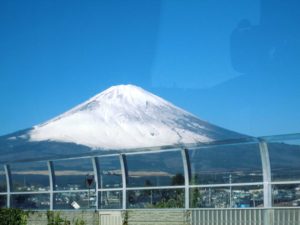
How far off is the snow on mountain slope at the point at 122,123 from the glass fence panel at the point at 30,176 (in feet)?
121

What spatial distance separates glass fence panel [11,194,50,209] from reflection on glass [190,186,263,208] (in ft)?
14.6

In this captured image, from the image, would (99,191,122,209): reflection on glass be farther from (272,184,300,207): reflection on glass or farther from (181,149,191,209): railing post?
(272,184,300,207): reflection on glass

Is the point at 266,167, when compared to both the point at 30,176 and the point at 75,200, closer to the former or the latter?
the point at 75,200

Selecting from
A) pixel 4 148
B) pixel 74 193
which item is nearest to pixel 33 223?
pixel 74 193

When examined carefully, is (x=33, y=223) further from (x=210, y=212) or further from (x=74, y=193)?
(x=210, y=212)

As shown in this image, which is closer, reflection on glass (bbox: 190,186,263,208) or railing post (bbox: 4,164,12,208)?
reflection on glass (bbox: 190,186,263,208)

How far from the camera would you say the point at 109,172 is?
1390 cm

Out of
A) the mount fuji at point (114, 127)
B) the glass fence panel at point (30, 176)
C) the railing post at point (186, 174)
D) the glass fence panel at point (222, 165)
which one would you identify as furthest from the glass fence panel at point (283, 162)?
the mount fuji at point (114, 127)

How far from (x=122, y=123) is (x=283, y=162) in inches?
2001

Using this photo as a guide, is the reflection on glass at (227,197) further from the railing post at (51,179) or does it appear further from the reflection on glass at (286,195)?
the railing post at (51,179)

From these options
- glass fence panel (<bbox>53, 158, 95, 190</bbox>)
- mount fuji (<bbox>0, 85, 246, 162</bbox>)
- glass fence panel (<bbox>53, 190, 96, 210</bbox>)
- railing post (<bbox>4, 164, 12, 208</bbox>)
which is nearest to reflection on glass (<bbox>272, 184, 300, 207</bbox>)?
glass fence panel (<bbox>53, 158, 95, 190</bbox>)

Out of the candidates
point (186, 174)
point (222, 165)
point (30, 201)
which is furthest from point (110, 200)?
point (222, 165)

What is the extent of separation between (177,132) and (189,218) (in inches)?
1627

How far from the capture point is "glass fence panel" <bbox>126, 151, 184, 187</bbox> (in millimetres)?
12820
